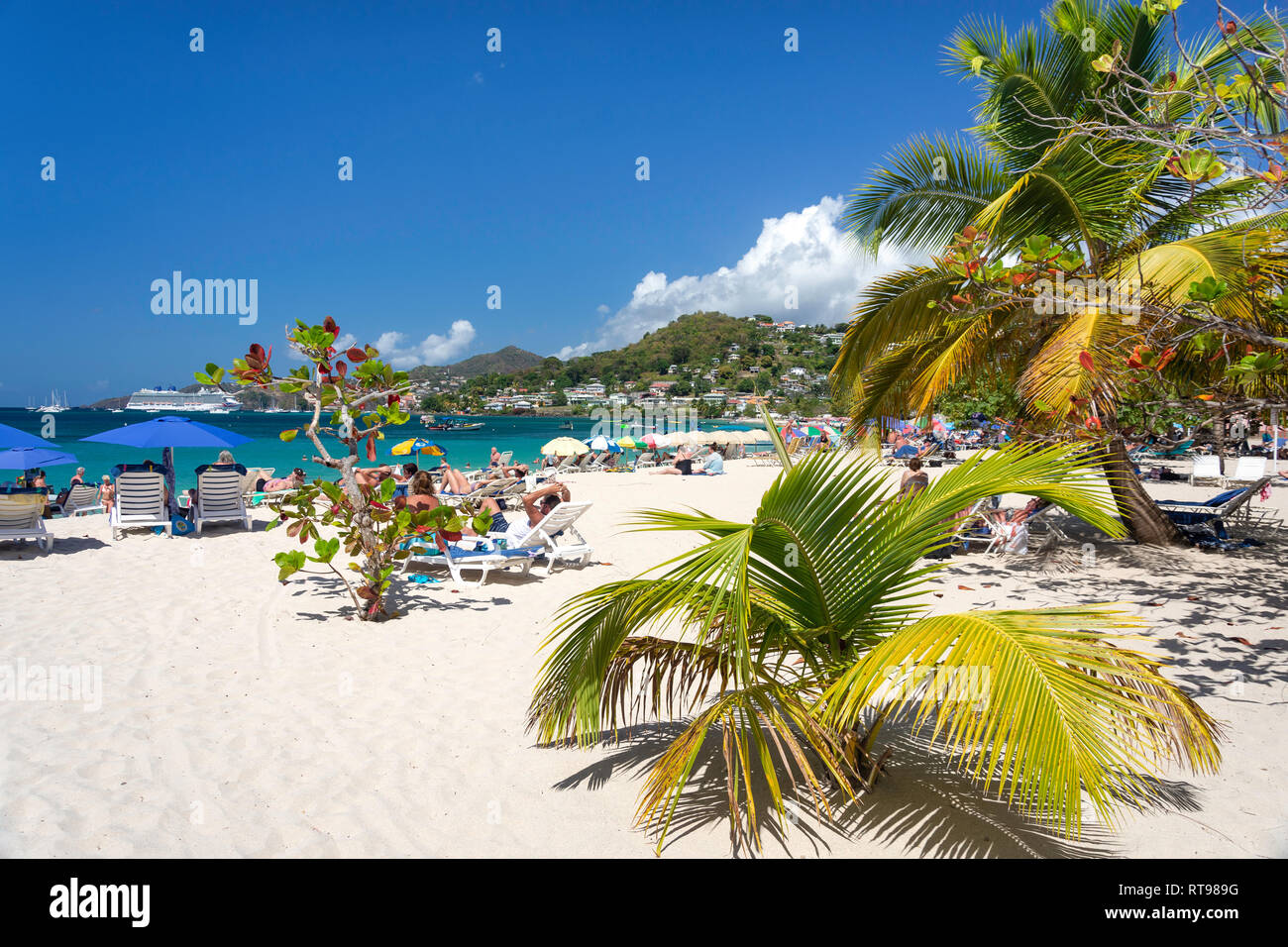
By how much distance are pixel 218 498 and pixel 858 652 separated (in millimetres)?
9628

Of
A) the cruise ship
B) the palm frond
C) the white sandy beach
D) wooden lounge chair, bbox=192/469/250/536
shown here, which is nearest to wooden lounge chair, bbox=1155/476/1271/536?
the white sandy beach

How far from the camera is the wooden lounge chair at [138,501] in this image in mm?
8961

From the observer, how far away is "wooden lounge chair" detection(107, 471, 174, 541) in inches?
353

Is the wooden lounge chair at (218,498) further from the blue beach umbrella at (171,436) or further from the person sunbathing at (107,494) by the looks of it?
the person sunbathing at (107,494)

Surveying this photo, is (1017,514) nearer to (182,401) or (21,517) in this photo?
(21,517)

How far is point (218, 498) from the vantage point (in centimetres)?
953

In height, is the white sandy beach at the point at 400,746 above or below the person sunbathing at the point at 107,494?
below

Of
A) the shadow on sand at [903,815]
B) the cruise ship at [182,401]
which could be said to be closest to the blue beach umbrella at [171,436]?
the shadow on sand at [903,815]

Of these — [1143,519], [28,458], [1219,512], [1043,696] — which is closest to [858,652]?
[1043,696]

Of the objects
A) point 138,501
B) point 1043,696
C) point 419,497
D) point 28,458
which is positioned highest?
point 28,458

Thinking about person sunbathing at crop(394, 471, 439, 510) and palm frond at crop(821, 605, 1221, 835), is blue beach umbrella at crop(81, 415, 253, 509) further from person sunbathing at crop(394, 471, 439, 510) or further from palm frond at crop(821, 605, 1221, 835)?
Answer: palm frond at crop(821, 605, 1221, 835)

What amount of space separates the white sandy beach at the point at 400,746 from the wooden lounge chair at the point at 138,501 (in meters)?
2.62

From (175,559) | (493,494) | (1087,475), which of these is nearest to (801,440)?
(493,494)
